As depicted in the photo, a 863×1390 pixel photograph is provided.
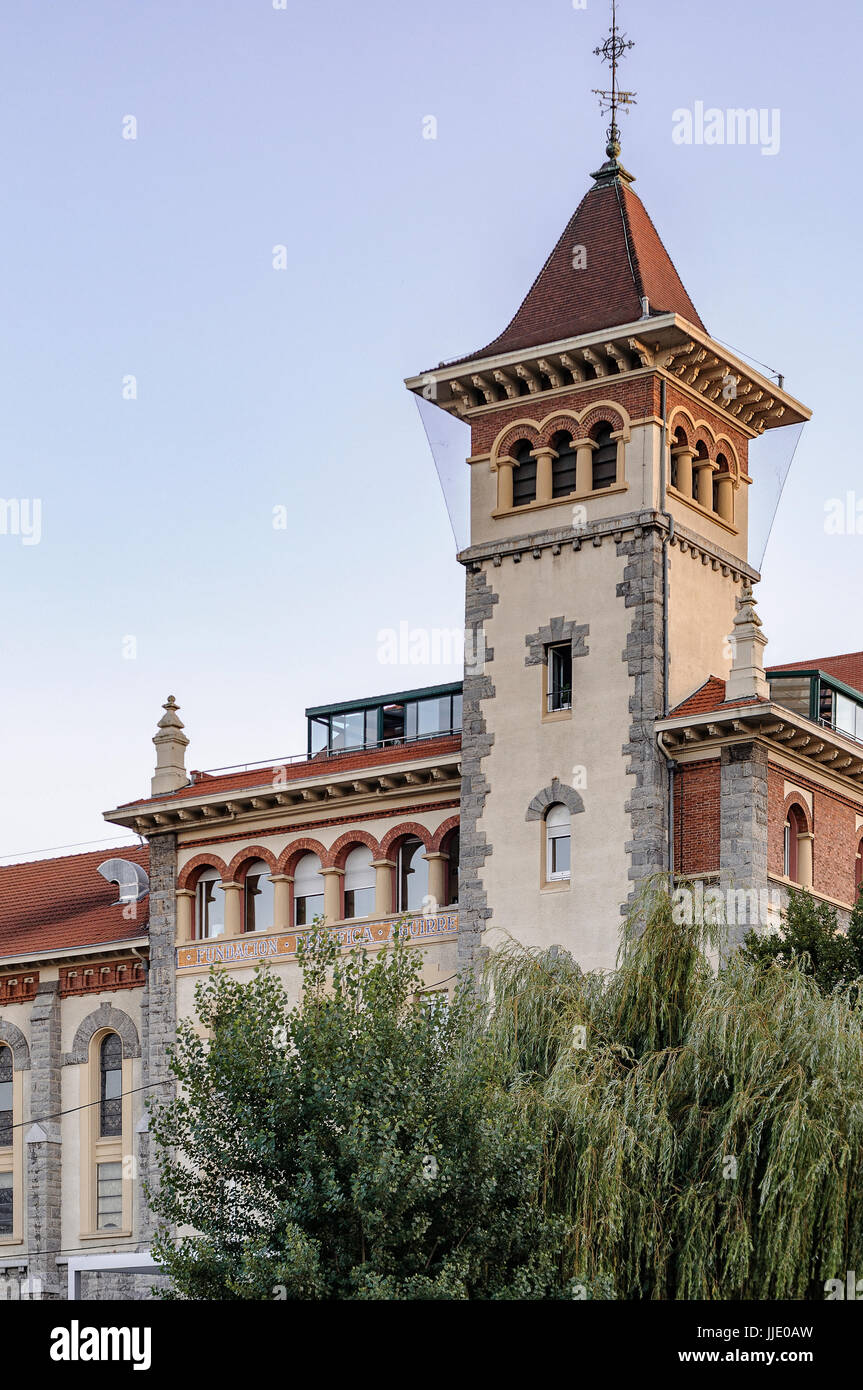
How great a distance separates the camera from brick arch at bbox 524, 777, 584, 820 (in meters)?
40.4

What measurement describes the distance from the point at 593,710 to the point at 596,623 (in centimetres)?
166

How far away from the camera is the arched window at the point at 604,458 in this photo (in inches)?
1652

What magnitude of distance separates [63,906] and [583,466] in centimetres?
1698

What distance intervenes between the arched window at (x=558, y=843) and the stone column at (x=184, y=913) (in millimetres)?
9159

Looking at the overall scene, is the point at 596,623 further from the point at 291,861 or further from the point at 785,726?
the point at 291,861

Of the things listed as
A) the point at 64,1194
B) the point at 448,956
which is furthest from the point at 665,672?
the point at 64,1194

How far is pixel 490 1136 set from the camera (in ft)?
84.1

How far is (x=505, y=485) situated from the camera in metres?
43.2

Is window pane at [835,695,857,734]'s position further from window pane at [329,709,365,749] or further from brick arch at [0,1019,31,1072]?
brick arch at [0,1019,31,1072]

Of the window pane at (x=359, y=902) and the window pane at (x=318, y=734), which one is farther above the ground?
the window pane at (x=318, y=734)

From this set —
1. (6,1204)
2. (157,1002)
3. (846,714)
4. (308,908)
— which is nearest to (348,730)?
(308,908)

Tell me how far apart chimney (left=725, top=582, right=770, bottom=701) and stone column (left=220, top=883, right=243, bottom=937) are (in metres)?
11.4

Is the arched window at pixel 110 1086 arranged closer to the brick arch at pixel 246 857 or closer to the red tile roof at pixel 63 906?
the red tile roof at pixel 63 906

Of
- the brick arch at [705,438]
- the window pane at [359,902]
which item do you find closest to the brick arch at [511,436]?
the brick arch at [705,438]
